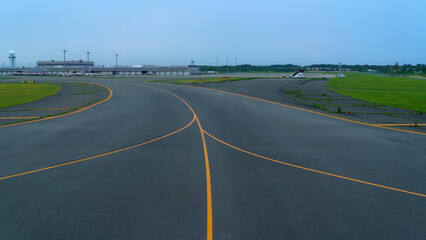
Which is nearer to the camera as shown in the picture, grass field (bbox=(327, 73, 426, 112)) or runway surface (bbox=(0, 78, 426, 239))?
runway surface (bbox=(0, 78, 426, 239))

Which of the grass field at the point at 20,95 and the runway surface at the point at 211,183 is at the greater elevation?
the grass field at the point at 20,95

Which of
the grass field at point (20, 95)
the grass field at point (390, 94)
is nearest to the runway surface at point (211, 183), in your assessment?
the grass field at point (390, 94)

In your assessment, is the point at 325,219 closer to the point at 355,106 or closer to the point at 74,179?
the point at 74,179

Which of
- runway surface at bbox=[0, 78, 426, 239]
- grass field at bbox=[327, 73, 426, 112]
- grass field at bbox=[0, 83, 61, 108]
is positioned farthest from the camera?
grass field at bbox=[0, 83, 61, 108]

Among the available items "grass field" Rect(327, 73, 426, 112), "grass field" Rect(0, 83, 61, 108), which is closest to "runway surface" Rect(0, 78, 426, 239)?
"grass field" Rect(327, 73, 426, 112)

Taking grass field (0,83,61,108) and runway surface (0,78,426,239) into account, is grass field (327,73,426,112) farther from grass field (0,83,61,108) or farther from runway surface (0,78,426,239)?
grass field (0,83,61,108)

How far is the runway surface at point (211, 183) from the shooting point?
6562 mm

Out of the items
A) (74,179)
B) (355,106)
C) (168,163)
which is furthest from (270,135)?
(355,106)

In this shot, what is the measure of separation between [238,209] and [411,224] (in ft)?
13.6

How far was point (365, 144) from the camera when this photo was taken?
1440 centimetres

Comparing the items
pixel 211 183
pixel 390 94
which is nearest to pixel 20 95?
pixel 211 183

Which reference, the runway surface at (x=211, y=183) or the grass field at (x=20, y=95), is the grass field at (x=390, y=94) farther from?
the grass field at (x=20, y=95)

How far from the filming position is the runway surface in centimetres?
656

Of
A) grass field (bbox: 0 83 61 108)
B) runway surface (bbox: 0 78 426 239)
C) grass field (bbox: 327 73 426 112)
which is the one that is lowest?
runway surface (bbox: 0 78 426 239)
